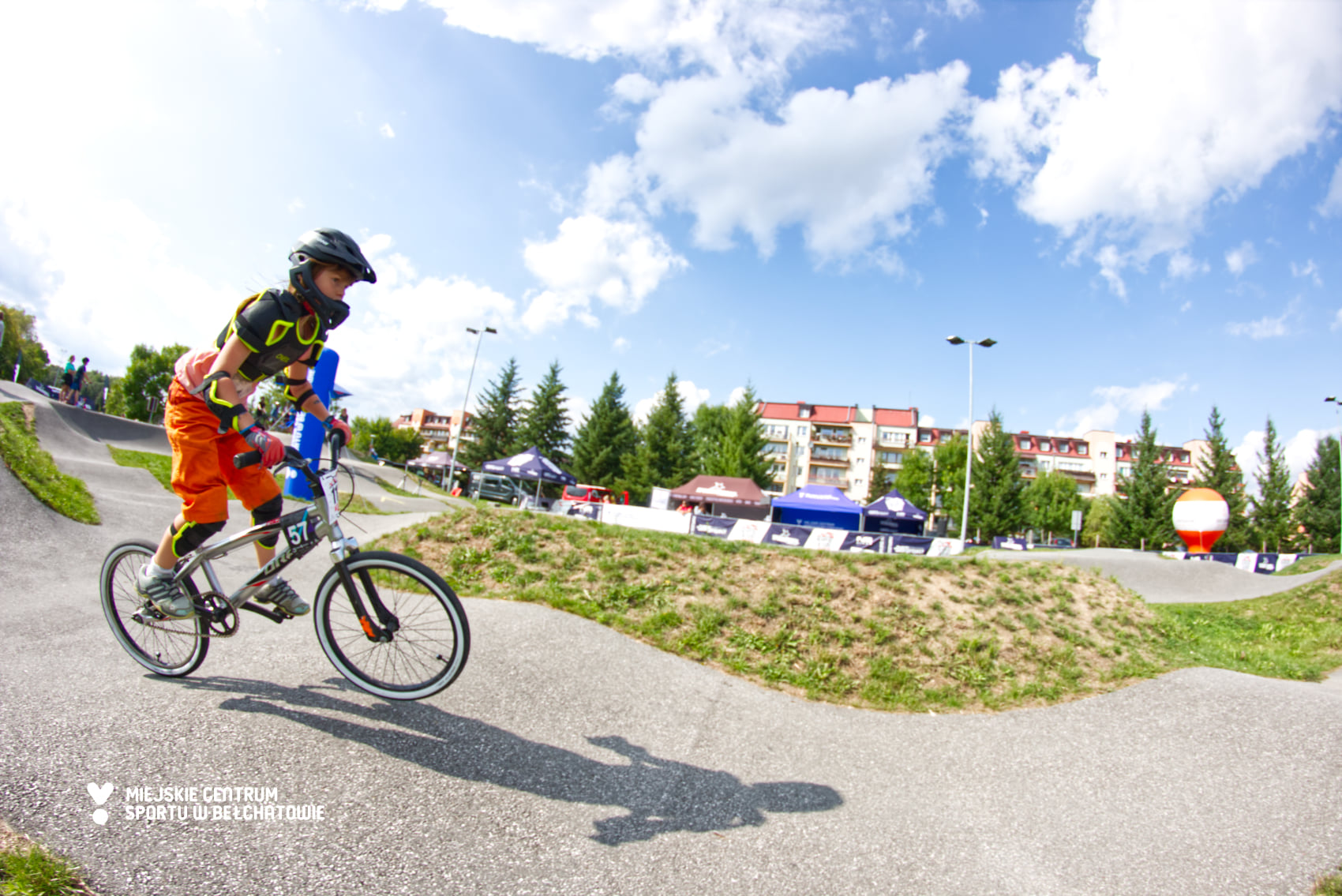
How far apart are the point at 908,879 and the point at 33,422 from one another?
1827 centimetres

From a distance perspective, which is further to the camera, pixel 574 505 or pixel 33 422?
pixel 574 505

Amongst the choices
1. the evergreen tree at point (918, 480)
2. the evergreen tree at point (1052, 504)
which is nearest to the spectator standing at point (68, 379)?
the evergreen tree at point (918, 480)

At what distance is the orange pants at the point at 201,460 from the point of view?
11.0ft

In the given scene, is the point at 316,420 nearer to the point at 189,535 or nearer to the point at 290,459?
the point at 189,535

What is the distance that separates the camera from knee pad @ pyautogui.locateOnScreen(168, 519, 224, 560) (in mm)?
3412

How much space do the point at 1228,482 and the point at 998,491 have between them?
18.6m

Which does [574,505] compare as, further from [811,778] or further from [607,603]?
[811,778]

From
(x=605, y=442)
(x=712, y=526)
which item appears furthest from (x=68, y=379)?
(x=605, y=442)

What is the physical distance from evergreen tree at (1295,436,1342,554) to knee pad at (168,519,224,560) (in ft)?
221

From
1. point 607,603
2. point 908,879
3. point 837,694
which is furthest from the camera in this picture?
point 607,603

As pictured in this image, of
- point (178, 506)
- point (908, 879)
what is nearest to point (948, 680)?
point (908, 879)

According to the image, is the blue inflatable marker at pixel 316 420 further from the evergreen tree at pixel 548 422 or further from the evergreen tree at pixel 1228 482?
the evergreen tree at pixel 1228 482

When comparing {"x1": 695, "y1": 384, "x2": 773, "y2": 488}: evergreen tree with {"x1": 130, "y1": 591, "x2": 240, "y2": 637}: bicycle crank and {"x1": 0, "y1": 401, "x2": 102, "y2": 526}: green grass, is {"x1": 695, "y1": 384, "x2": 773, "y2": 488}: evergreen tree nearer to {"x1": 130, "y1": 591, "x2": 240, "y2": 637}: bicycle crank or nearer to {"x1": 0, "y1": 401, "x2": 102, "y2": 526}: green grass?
{"x1": 0, "y1": 401, "x2": 102, "y2": 526}: green grass

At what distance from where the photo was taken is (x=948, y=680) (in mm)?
5852
